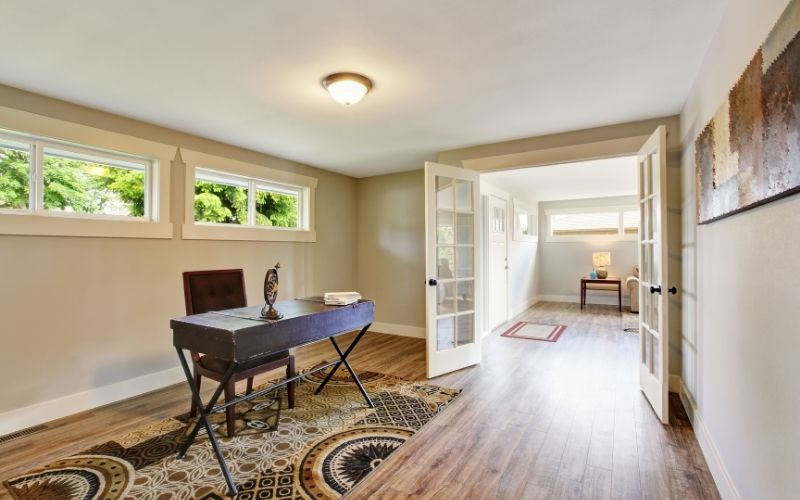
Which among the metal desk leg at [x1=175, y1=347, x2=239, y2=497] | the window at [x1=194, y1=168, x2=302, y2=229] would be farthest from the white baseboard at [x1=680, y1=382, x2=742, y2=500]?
the window at [x1=194, y1=168, x2=302, y2=229]

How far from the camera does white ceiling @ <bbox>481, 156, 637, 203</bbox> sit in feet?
16.5

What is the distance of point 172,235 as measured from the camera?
3.43 meters

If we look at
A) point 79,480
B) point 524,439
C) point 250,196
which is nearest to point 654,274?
point 524,439

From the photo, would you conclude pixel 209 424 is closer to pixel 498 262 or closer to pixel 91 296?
pixel 91 296

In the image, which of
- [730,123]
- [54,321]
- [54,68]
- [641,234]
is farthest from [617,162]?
[54,321]

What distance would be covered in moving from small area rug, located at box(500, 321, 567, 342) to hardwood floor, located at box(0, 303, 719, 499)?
1080mm

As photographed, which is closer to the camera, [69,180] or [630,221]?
[69,180]

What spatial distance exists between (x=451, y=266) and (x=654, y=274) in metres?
1.61

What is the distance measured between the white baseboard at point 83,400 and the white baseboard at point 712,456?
12.7 ft

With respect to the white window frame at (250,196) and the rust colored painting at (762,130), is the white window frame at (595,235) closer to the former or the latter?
→ the white window frame at (250,196)

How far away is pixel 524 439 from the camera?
2.36 m

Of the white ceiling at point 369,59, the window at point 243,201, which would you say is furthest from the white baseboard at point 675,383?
A: the window at point 243,201

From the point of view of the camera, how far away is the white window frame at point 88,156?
2622mm

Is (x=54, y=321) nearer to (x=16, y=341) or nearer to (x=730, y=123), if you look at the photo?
(x=16, y=341)
